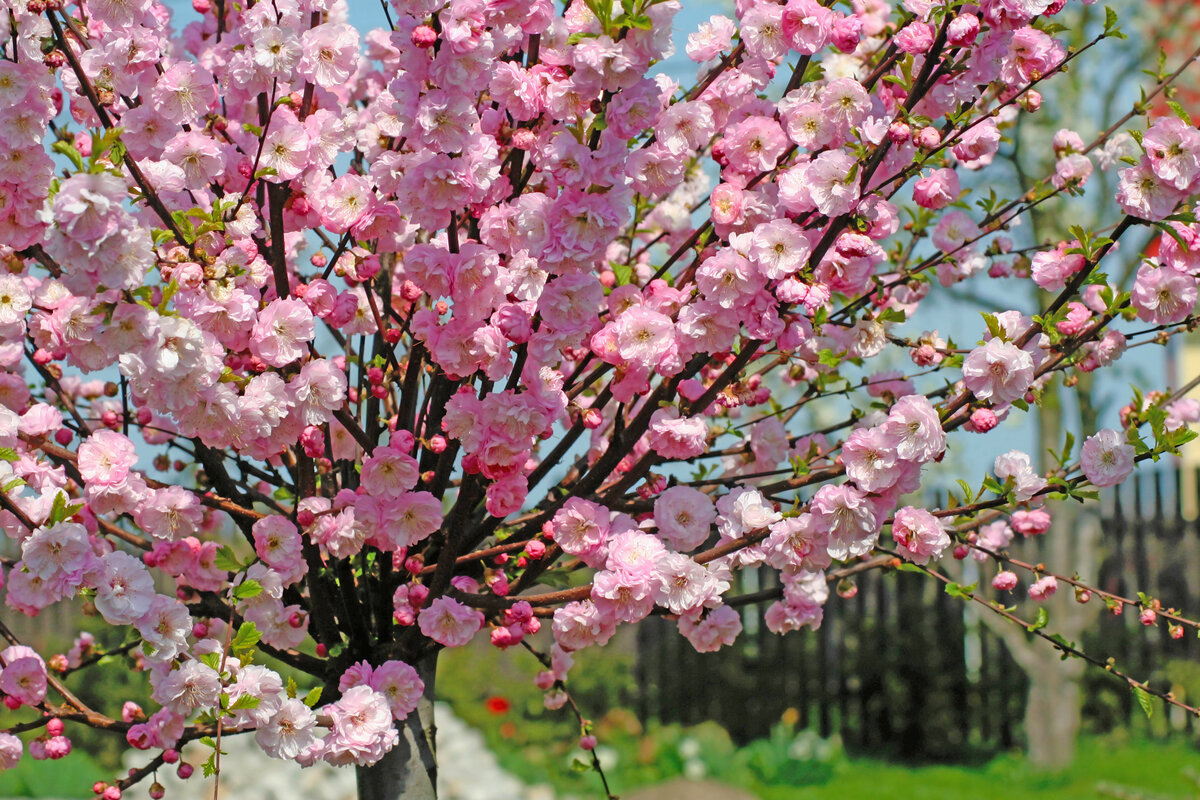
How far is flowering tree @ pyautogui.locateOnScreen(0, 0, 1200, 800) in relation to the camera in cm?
186

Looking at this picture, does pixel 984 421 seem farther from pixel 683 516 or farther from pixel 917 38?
pixel 917 38

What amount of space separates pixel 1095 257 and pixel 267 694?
69.4 inches

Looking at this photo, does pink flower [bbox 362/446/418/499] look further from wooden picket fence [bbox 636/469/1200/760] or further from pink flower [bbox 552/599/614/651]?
wooden picket fence [bbox 636/469/1200/760]

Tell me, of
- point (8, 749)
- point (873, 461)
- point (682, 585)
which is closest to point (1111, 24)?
point (873, 461)

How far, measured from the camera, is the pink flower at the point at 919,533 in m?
2.01

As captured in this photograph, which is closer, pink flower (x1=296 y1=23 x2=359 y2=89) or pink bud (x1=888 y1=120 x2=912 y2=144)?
pink bud (x1=888 y1=120 x2=912 y2=144)

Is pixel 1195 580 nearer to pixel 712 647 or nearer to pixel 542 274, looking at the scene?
pixel 712 647

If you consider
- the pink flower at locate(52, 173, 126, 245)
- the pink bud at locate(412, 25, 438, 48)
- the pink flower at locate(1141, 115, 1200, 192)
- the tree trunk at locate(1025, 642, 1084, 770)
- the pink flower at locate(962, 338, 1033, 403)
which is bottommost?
the tree trunk at locate(1025, 642, 1084, 770)

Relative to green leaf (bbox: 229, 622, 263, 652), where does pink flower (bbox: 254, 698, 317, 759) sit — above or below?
below

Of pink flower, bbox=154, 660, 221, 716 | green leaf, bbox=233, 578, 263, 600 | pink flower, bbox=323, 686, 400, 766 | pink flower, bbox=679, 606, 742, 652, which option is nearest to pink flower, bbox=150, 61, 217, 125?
green leaf, bbox=233, 578, 263, 600

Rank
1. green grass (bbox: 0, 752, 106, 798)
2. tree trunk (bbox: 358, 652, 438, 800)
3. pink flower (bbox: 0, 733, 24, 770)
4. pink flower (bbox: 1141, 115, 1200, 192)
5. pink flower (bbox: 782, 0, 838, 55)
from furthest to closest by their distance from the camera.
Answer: green grass (bbox: 0, 752, 106, 798) < tree trunk (bbox: 358, 652, 438, 800) < pink flower (bbox: 0, 733, 24, 770) < pink flower (bbox: 782, 0, 838, 55) < pink flower (bbox: 1141, 115, 1200, 192)

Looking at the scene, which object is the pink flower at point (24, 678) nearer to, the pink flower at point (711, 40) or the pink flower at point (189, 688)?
the pink flower at point (189, 688)

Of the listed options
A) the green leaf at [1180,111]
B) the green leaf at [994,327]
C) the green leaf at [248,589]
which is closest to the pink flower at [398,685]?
the green leaf at [248,589]

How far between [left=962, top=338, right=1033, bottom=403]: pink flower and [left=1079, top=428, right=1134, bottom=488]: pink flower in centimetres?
23
